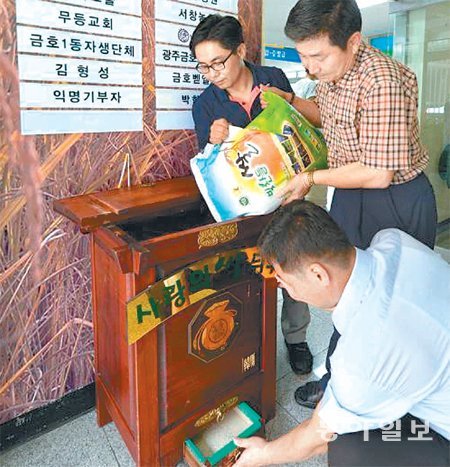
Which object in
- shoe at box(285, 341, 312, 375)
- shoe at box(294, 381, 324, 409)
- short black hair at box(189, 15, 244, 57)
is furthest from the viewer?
shoe at box(285, 341, 312, 375)

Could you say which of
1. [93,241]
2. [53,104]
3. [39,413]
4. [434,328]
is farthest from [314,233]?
[39,413]

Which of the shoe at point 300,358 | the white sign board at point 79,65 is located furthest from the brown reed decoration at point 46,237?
the shoe at point 300,358

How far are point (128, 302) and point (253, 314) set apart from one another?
525 millimetres

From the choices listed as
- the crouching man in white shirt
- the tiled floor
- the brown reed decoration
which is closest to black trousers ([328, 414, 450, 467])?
the crouching man in white shirt

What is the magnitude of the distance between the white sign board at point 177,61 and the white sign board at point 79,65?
9 centimetres

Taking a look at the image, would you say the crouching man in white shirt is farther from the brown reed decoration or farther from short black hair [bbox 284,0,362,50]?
the brown reed decoration

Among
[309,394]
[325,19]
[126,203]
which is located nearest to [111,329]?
[126,203]

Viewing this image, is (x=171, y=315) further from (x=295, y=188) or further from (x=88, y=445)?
(x=88, y=445)

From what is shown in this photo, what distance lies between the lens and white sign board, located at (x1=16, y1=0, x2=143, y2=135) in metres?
1.31

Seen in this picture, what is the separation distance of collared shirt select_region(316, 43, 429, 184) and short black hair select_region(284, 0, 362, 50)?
0.12 m

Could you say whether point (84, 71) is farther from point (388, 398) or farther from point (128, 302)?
point (388, 398)

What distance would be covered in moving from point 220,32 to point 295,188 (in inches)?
21.6

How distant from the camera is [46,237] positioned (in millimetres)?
1476

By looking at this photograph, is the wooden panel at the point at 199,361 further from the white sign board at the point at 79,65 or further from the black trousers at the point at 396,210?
the white sign board at the point at 79,65
